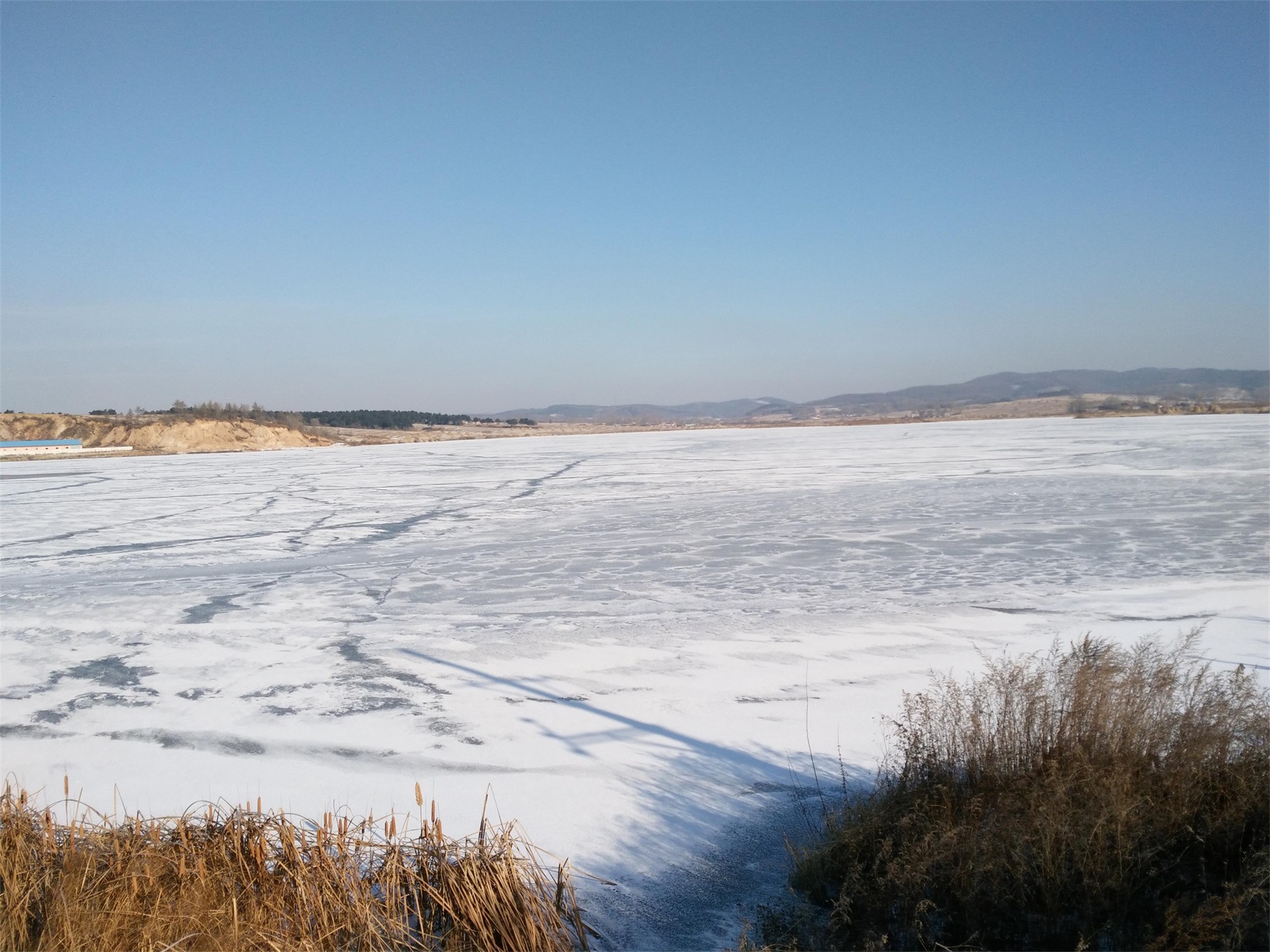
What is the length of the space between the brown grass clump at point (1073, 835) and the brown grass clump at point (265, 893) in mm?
1038

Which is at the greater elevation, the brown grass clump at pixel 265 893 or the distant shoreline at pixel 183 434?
the distant shoreline at pixel 183 434

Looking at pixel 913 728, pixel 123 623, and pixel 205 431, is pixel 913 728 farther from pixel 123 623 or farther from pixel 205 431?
pixel 205 431

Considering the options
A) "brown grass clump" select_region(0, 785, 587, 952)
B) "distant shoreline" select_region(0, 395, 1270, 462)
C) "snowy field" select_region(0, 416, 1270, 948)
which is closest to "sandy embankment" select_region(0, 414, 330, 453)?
"distant shoreline" select_region(0, 395, 1270, 462)

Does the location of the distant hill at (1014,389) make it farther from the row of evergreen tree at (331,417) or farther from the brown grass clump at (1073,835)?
the brown grass clump at (1073,835)

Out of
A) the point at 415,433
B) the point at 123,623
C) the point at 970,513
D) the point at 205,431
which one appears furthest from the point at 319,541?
the point at 415,433

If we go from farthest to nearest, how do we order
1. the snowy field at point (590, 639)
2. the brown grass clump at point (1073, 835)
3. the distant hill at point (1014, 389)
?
the distant hill at point (1014, 389)
the snowy field at point (590, 639)
the brown grass clump at point (1073, 835)

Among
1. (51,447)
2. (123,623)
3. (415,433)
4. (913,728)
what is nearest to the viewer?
(913,728)

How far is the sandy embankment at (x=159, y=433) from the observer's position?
46.2 metres

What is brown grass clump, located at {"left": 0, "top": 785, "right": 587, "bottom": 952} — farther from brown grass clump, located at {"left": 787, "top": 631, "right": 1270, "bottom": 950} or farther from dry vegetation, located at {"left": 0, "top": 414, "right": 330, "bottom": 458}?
dry vegetation, located at {"left": 0, "top": 414, "right": 330, "bottom": 458}

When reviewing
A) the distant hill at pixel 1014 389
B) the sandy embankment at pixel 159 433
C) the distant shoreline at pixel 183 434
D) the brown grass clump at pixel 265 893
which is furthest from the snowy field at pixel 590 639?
the distant hill at pixel 1014 389

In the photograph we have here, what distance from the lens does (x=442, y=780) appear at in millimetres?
4266

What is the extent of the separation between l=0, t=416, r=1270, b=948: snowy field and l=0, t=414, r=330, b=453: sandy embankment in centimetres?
3402

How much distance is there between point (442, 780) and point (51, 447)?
49538 millimetres

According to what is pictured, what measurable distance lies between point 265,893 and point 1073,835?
9.13 feet
